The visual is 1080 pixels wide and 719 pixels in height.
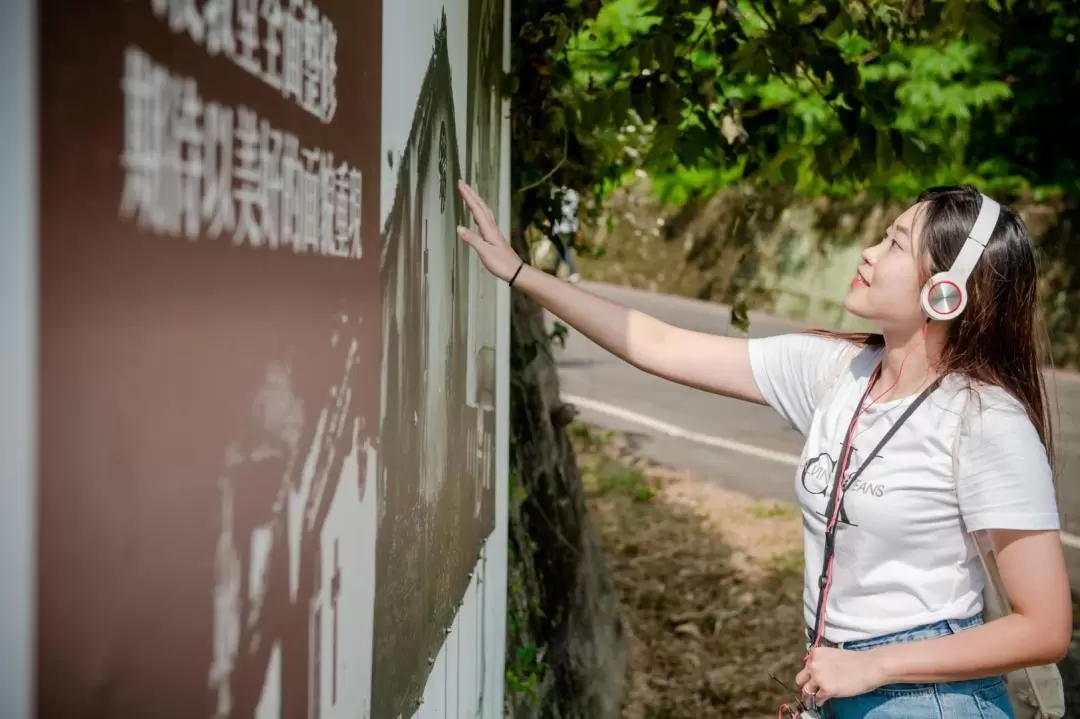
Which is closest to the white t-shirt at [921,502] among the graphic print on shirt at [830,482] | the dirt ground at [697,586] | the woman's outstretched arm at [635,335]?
the graphic print on shirt at [830,482]

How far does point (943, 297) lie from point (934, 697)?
629mm

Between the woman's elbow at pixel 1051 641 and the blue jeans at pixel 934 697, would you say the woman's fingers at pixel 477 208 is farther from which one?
the woman's elbow at pixel 1051 641

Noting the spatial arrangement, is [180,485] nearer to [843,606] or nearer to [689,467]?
[843,606]

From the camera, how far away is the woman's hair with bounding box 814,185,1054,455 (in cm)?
188

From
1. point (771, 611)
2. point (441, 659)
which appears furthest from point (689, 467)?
point (441, 659)

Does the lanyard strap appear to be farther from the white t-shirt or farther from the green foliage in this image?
the green foliage

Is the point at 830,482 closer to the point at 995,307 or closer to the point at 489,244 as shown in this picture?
the point at 995,307

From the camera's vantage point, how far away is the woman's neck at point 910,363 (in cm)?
194

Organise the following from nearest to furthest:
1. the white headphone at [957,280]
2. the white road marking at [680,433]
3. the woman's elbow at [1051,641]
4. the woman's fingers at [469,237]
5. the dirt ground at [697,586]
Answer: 1. the woman's elbow at [1051,641]
2. the white headphone at [957,280]
3. the woman's fingers at [469,237]
4. the dirt ground at [697,586]
5. the white road marking at [680,433]

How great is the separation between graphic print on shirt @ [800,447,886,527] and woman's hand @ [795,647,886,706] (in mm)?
210

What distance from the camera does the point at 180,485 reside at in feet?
2.37

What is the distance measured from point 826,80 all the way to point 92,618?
359 centimetres

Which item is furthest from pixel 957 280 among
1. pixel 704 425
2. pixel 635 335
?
pixel 704 425

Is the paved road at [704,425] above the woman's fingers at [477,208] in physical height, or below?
below
